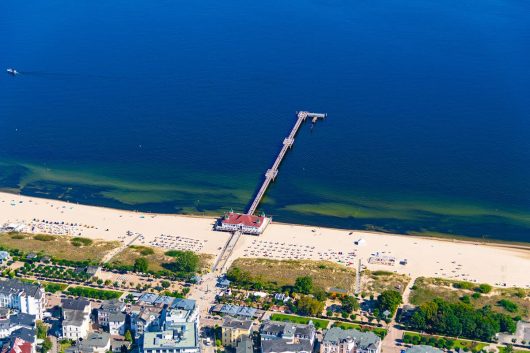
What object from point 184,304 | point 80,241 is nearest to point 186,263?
point 184,304

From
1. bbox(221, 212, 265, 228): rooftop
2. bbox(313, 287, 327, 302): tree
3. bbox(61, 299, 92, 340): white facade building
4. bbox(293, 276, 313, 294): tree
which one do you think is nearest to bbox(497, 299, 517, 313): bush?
bbox(313, 287, 327, 302): tree

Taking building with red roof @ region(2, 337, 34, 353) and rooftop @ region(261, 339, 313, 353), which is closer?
building with red roof @ region(2, 337, 34, 353)

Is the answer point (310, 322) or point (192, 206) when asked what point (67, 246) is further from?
point (310, 322)

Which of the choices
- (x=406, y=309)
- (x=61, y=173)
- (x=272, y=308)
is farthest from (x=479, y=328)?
(x=61, y=173)

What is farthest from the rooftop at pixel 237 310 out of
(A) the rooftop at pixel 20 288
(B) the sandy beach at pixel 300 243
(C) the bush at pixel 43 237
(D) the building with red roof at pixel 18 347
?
(C) the bush at pixel 43 237

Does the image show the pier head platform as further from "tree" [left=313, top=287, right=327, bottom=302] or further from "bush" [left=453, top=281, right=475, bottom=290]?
"bush" [left=453, top=281, right=475, bottom=290]

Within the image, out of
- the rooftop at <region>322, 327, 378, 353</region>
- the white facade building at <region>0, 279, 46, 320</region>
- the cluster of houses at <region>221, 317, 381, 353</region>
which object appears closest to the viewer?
the cluster of houses at <region>221, 317, 381, 353</region>

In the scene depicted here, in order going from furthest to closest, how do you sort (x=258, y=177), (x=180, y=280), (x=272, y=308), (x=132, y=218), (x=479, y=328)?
1. (x=258, y=177)
2. (x=132, y=218)
3. (x=180, y=280)
4. (x=272, y=308)
5. (x=479, y=328)
